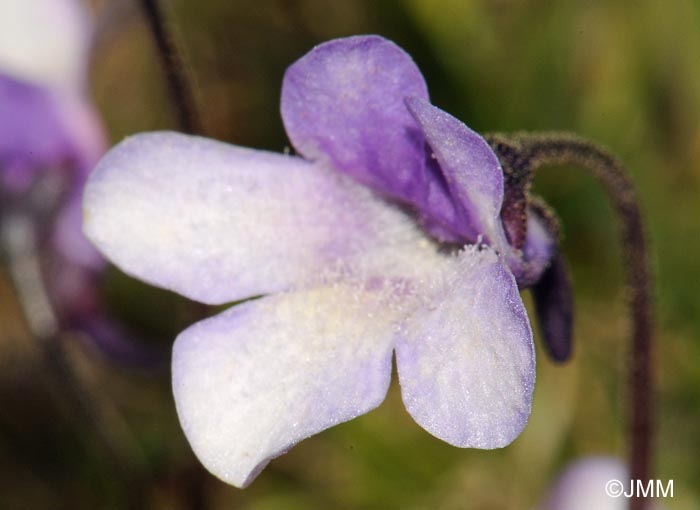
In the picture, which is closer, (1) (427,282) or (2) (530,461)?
(1) (427,282)

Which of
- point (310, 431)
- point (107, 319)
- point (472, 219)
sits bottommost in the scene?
point (107, 319)

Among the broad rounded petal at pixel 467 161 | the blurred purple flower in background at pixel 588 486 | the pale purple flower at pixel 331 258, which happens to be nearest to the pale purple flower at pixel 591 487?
the blurred purple flower in background at pixel 588 486

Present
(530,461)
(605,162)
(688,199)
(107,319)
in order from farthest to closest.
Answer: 1. (688,199)
2. (530,461)
3. (107,319)
4. (605,162)

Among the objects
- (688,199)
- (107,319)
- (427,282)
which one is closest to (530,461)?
(688,199)

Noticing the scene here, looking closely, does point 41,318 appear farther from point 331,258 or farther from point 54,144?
point 331,258

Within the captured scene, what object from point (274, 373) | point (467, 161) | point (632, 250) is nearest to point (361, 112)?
point (467, 161)

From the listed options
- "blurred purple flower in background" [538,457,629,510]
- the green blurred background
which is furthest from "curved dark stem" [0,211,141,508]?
"blurred purple flower in background" [538,457,629,510]

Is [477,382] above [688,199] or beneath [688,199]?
above

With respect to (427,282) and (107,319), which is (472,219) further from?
(107,319)
